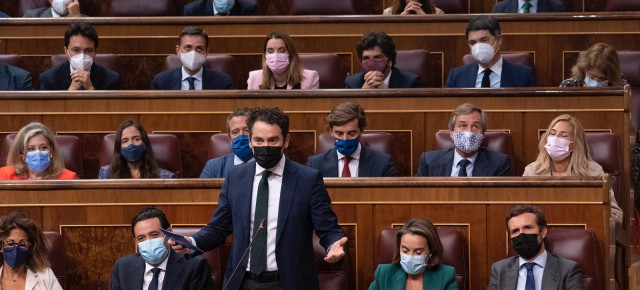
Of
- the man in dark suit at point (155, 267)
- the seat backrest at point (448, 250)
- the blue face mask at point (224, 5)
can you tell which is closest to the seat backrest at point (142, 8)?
the blue face mask at point (224, 5)

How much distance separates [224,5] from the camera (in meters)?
4.14

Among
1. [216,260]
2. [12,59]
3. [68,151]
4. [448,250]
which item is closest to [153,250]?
[216,260]

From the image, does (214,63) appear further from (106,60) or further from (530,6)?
(530,6)

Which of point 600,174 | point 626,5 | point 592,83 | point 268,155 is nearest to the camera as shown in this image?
point 268,155

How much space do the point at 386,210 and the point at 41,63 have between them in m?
1.79

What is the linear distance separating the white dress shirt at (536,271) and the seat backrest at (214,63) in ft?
5.24

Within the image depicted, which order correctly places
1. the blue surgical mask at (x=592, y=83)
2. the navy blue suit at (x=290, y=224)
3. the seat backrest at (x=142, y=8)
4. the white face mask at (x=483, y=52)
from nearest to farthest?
the navy blue suit at (x=290, y=224) < the blue surgical mask at (x=592, y=83) < the white face mask at (x=483, y=52) < the seat backrest at (x=142, y=8)

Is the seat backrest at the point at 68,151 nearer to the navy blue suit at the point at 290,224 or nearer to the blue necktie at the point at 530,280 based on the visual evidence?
the navy blue suit at the point at 290,224

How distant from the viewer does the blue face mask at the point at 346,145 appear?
2912mm

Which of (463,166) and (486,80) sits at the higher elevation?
(486,80)

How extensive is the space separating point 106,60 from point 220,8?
0.54 meters

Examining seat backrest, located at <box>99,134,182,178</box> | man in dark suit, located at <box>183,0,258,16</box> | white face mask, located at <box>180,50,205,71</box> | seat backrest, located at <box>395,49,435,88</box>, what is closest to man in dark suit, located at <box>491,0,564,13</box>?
seat backrest, located at <box>395,49,435,88</box>

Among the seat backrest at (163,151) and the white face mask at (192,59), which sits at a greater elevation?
the white face mask at (192,59)

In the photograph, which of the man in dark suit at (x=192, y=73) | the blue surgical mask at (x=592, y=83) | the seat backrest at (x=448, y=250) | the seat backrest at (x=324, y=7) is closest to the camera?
the seat backrest at (x=448, y=250)
